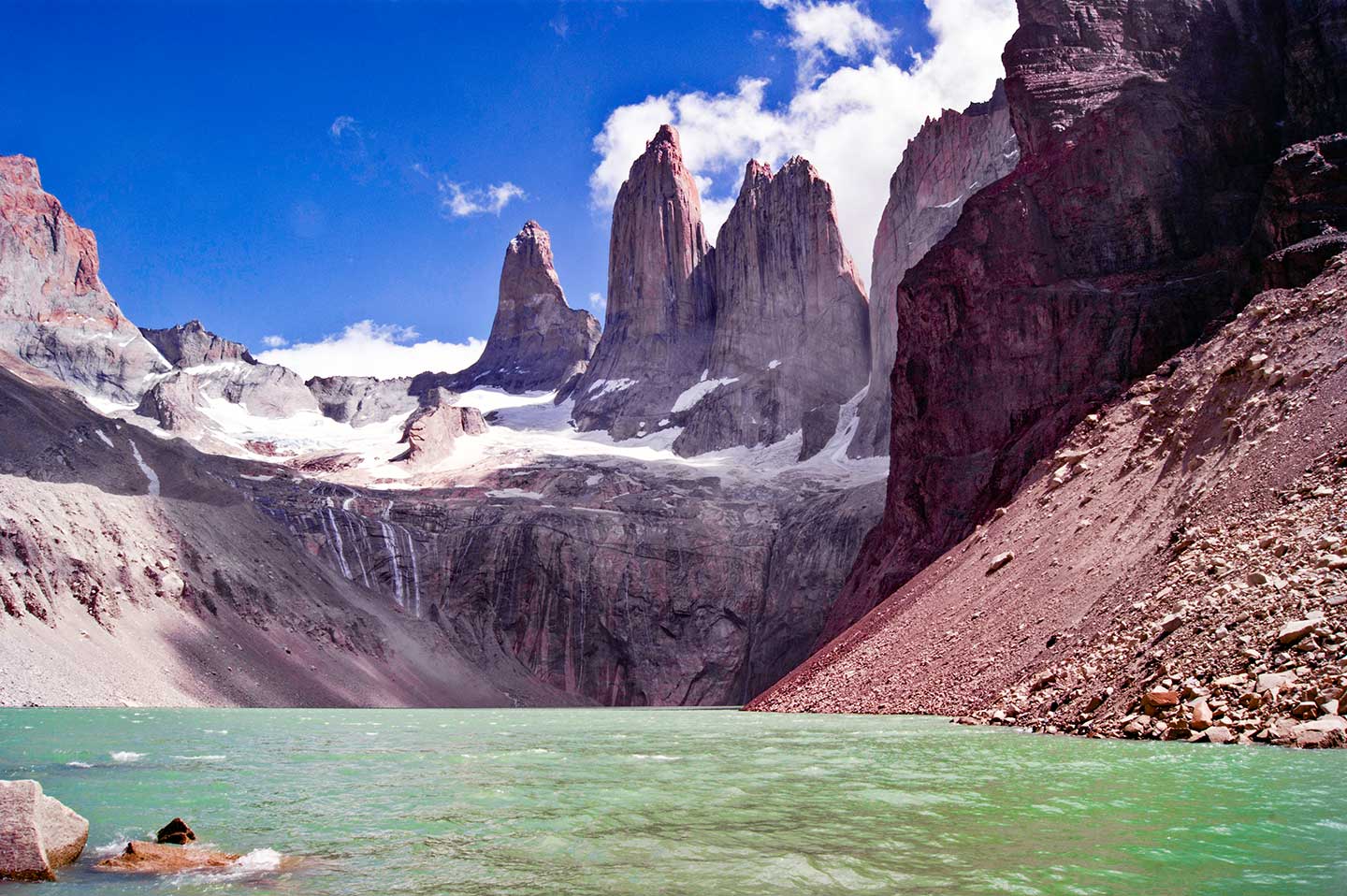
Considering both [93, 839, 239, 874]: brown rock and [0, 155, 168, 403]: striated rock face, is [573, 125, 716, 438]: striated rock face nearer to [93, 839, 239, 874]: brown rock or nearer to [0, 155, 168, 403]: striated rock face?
[0, 155, 168, 403]: striated rock face

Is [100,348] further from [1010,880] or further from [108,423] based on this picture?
[1010,880]

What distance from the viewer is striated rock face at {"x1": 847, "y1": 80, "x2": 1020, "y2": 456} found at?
358 ft

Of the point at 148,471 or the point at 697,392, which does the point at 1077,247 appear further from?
the point at 697,392

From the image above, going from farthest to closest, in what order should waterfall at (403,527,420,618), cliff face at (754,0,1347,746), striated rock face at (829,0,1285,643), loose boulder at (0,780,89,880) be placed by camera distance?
waterfall at (403,527,420,618) < striated rock face at (829,0,1285,643) < cliff face at (754,0,1347,746) < loose boulder at (0,780,89,880)

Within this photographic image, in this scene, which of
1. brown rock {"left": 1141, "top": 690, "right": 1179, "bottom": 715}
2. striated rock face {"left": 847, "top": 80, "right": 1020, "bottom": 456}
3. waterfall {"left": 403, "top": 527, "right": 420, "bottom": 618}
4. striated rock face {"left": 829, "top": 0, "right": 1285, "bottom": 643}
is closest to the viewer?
brown rock {"left": 1141, "top": 690, "right": 1179, "bottom": 715}

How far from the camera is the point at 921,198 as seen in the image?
389 ft

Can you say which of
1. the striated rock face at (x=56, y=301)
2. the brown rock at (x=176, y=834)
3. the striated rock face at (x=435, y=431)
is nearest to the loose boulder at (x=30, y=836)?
the brown rock at (x=176, y=834)

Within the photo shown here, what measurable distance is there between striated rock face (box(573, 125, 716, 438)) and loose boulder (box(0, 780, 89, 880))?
148341 millimetres

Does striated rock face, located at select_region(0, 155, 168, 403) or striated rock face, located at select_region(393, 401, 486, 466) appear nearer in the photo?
striated rock face, located at select_region(393, 401, 486, 466)

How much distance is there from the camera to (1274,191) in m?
48.3

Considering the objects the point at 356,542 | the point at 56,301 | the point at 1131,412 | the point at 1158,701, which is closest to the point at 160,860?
the point at 1158,701

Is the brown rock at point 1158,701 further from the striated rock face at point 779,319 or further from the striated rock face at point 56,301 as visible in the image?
the striated rock face at point 56,301

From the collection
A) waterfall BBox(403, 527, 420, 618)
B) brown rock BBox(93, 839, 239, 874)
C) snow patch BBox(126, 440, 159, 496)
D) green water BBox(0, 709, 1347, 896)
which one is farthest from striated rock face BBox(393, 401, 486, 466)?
brown rock BBox(93, 839, 239, 874)

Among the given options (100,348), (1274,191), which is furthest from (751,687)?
(100,348)
